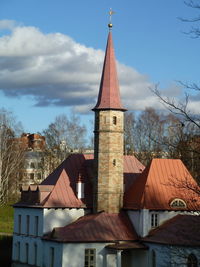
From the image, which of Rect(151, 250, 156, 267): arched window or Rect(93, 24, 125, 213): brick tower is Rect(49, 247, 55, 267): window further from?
Rect(151, 250, 156, 267): arched window

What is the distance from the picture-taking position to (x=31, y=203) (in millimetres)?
39906

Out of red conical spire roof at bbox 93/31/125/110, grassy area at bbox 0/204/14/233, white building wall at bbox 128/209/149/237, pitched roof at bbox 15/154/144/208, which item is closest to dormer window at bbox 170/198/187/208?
white building wall at bbox 128/209/149/237

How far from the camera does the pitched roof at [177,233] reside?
1247 inches

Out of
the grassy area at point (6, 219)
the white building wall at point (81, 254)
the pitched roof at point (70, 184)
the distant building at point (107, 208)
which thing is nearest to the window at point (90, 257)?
the distant building at point (107, 208)

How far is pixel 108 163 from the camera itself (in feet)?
122

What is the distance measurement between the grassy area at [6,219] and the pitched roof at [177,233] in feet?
73.7

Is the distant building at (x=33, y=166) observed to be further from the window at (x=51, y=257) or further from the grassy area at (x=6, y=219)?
the window at (x=51, y=257)

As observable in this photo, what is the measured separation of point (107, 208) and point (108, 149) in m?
3.39

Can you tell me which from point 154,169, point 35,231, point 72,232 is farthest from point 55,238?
point 154,169

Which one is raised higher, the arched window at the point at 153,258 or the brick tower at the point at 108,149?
the brick tower at the point at 108,149

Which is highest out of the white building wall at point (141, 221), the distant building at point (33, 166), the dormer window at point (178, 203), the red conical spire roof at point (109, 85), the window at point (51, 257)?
the red conical spire roof at point (109, 85)

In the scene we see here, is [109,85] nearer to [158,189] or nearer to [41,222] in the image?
[158,189]

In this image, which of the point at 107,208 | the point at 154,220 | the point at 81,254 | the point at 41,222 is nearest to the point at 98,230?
the point at 81,254

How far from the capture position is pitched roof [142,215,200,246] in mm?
31672
